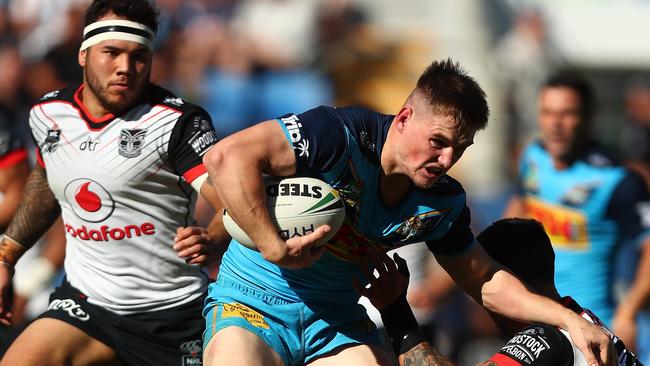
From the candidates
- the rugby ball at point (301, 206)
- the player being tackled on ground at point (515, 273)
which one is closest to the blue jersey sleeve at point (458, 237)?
the player being tackled on ground at point (515, 273)

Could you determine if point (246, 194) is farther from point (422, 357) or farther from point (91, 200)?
point (91, 200)

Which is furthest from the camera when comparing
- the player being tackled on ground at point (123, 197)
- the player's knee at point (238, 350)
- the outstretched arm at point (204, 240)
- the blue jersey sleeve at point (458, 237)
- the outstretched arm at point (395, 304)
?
the player being tackled on ground at point (123, 197)

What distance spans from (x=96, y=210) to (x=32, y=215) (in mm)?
514

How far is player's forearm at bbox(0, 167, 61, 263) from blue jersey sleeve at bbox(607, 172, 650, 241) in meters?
4.32

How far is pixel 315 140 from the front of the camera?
457 centimetres

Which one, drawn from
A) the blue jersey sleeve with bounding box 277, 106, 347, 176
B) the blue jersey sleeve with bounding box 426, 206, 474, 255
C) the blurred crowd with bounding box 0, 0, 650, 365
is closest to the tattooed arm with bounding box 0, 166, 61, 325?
the blue jersey sleeve with bounding box 277, 106, 347, 176

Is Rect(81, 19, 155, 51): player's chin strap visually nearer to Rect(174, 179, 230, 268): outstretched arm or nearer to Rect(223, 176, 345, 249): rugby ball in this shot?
Rect(174, 179, 230, 268): outstretched arm

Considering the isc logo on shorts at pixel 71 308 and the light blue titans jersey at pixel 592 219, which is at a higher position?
the isc logo on shorts at pixel 71 308

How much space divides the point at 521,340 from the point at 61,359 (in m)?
2.25

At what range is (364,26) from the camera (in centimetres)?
1567

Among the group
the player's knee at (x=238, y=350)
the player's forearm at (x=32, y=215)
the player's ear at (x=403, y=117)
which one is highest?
the player's ear at (x=403, y=117)

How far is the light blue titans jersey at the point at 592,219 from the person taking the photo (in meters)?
8.16

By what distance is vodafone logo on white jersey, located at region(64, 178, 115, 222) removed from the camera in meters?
5.43

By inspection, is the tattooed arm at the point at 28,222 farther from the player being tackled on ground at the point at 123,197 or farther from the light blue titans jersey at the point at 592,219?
the light blue titans jersey at the point at 592,219
